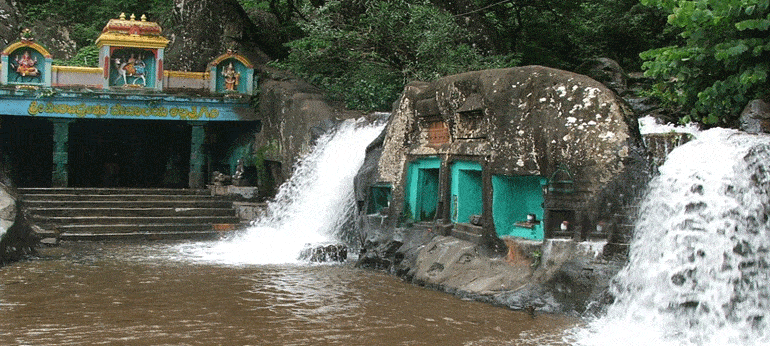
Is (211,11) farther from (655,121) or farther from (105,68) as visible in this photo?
(655,121)

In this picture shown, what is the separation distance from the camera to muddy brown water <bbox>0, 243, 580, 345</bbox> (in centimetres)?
712

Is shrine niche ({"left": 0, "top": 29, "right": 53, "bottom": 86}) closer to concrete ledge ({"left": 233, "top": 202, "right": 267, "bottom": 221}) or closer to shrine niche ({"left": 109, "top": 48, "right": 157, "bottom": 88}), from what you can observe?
shrine niche ({"left": 109, "top": 48, "right": 157, "bottom": 88})

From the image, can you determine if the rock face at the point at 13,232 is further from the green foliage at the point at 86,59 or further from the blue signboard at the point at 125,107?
the green foliage at the point at 86,59

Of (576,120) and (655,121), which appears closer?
(576,120)

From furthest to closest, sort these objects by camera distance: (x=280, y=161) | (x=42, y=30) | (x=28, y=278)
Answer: (x=42, y=30) → (x=280, y=161) → (x=28, y=278)

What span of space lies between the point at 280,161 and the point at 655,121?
8403mm

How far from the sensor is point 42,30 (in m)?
24.3

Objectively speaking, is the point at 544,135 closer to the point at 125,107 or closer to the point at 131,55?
the point at 125,107

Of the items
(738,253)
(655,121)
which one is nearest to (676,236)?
(738,253)

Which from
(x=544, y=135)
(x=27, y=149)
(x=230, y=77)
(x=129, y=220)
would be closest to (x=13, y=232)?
(x=129, y=220)

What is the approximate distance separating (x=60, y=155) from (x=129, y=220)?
344cm

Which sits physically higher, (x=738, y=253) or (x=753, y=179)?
(x=753, y=179)

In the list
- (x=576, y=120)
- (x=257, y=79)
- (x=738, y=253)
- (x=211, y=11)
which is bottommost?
(x=738, y=253)

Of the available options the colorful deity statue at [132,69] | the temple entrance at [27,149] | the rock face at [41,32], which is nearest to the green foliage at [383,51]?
the colorful deity statue at [132,69]
